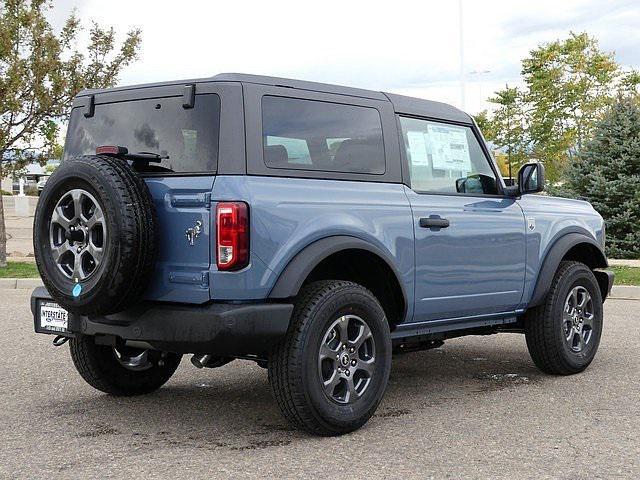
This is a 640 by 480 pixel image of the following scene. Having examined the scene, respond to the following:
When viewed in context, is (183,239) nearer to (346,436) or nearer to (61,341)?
(346,436)

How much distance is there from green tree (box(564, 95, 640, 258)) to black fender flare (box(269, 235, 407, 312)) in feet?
46.4

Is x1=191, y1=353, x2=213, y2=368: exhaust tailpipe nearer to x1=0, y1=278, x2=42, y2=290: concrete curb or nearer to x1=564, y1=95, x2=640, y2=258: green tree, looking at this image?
x1=0, y1=278, x2=42, y2=290: concrete curb

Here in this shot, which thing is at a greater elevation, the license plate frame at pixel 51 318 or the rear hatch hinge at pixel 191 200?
the rear hatch hinge at pixel 191 200

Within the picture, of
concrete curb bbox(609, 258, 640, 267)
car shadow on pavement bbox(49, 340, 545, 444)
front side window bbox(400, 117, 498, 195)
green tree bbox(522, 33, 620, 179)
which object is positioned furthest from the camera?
green tree bbox(522, 33, 620, 179)

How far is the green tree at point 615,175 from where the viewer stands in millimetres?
18125

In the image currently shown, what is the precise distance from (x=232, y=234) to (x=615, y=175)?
51.2ft

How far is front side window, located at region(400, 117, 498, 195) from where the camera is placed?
18.7 feet

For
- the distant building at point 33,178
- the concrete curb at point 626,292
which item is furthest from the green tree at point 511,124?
the concrete curb at point 626,292

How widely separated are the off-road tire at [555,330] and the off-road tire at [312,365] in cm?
202

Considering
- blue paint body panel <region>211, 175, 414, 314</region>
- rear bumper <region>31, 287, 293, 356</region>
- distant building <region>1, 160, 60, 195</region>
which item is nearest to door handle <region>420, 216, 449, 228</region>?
blue paint body panel <region>211, 175, 414, 314</region>

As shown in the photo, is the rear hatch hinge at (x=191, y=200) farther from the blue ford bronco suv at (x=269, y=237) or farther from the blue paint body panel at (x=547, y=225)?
the blue paint body panel at (x=547, y=225)

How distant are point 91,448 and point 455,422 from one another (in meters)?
2.02

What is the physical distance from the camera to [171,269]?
183 inches

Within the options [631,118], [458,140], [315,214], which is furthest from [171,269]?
[631,118]
